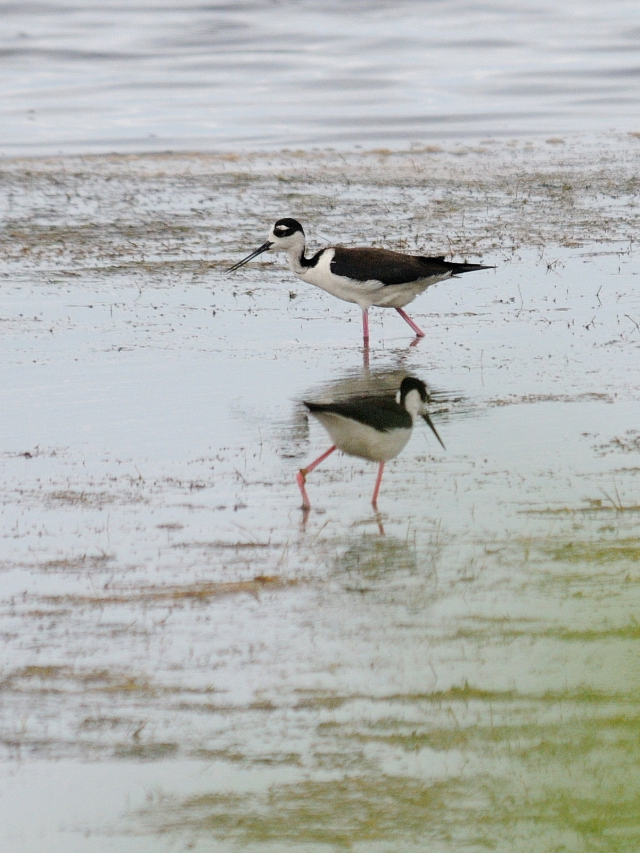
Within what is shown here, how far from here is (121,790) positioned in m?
3.42

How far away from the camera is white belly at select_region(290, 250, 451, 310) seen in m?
10.1

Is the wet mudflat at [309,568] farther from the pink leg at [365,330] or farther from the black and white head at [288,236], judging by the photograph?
the black and white head at [288,236]

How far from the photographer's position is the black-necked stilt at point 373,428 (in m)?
6.20

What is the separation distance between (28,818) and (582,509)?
2.97 meters

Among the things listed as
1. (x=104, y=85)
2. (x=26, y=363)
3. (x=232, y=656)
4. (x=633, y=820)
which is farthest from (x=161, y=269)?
(x=104, y=85)

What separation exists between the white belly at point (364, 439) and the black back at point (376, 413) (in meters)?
0.07

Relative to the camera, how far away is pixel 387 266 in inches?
396

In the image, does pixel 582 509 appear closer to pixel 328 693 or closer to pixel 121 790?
pixel 328 693

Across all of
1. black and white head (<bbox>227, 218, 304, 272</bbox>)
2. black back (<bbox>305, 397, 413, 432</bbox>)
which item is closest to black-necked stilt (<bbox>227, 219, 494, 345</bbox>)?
black and white head (<bbox>227, 218, 304, 272</bbox>)

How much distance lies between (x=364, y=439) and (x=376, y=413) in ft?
2.72

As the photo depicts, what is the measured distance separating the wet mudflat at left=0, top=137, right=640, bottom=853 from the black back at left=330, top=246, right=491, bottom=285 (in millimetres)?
447

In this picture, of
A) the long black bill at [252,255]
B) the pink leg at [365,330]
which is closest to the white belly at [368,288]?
the pink leg at [365,330]

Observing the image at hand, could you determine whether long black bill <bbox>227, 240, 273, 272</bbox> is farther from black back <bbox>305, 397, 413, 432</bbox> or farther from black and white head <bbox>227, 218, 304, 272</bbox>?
black back <bbox>305, 397, 413, 432</bbox>

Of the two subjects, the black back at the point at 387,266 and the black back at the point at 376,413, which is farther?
the black back at the point at 387,266
